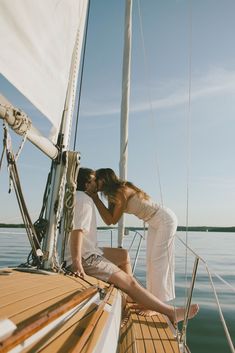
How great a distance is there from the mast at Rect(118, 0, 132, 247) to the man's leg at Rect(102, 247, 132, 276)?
4.90 feet

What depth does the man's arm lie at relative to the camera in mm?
3139

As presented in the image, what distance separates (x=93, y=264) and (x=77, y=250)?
26 centimetres

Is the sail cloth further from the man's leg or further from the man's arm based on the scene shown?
the man's leg

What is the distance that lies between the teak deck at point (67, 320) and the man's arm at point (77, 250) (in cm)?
13

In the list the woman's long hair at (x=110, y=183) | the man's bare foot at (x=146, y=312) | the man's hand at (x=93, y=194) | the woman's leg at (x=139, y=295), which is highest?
the woman's long hair at (x=110, y=183)

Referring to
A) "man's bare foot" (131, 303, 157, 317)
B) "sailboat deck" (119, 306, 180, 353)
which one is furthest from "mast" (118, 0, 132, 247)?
"sailboat deck" (119, 306, 180, 353)

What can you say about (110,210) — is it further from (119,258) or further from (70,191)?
(70,191)

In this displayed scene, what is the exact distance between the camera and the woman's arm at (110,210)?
3875 millimetres

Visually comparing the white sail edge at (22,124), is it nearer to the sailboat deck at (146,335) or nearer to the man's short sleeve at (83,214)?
the man's short sleeve at (83,214)

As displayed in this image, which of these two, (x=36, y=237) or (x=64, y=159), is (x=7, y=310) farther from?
(x=64, y=159)

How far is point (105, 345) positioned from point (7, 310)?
48 centimetres

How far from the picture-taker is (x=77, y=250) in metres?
3.16

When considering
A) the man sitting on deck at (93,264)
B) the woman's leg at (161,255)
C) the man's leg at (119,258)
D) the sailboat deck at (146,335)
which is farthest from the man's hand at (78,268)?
the woman's leg at (161,255)

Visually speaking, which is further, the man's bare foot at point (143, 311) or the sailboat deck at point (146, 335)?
the man's bare foot at point (143, 311)
